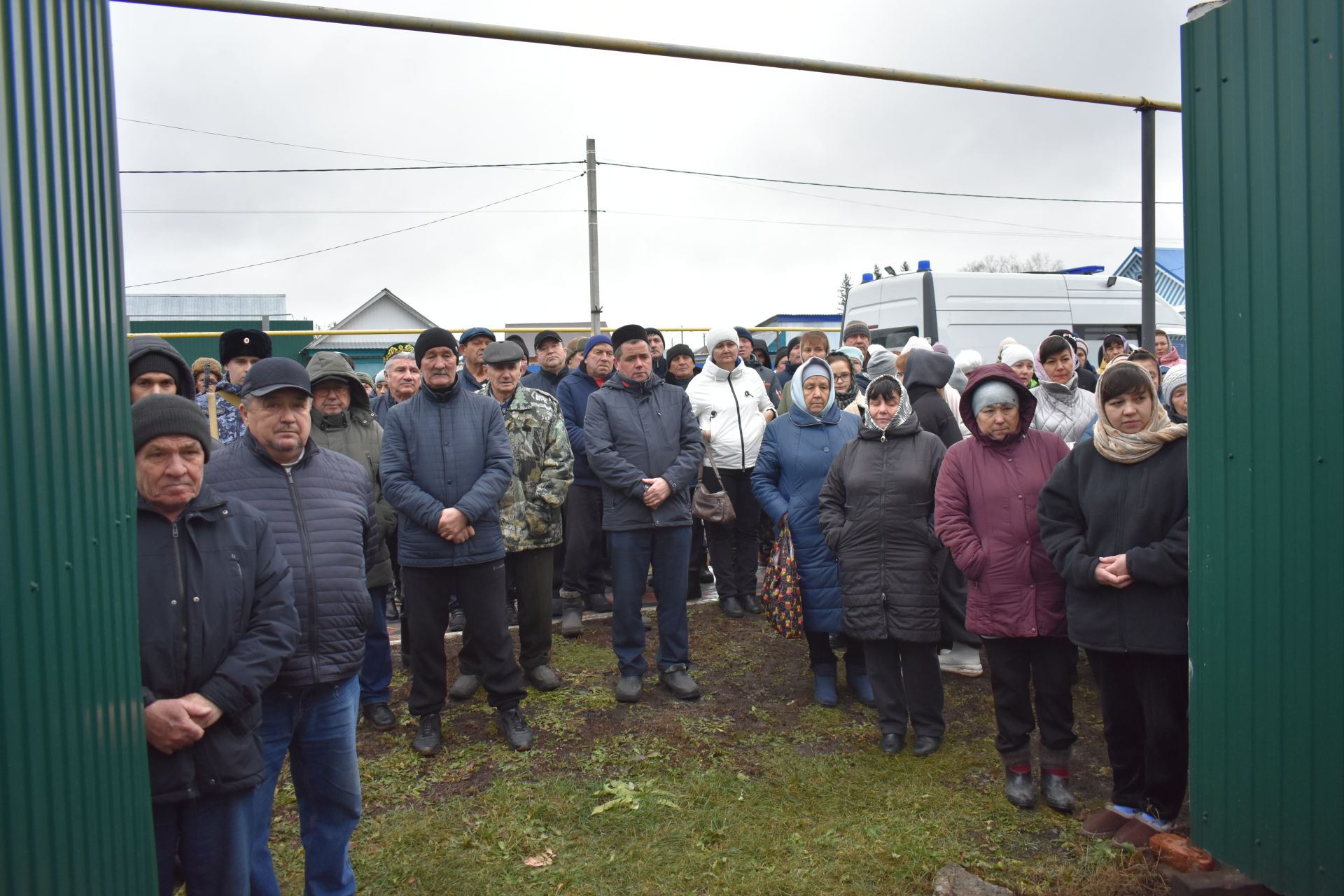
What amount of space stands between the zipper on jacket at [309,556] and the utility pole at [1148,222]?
452 cm

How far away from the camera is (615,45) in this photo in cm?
435

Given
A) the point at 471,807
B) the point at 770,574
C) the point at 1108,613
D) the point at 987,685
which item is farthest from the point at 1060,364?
the point at 471,807

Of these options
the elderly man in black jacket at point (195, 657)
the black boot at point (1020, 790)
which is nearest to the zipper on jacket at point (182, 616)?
the elderly man in black jacket at point (195, 657)

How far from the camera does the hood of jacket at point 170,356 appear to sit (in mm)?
3848

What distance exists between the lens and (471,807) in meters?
4.14

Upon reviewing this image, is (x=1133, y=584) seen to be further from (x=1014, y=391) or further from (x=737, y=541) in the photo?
(x=737, y=541)

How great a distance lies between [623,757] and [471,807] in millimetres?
828

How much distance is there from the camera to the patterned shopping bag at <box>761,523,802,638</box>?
520cm

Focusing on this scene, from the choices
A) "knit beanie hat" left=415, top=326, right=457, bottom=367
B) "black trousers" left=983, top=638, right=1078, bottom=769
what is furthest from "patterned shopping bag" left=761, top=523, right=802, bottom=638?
"knit beanie hat" left=415, top=326, right=457, bottom=367

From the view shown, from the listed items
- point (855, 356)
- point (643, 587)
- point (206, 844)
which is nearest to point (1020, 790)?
point (643, 587)

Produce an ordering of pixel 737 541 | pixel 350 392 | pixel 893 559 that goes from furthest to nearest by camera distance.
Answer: pixel 737 541, pixel 350 392, pixel 893 559

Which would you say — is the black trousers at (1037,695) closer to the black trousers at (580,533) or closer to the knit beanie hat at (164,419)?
the knit beanie hat at (164,419)

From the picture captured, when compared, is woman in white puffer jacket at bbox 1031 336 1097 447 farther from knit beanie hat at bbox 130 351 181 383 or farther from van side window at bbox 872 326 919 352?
van side window at bbox 872 326 919 352

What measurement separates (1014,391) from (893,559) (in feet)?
3.34
